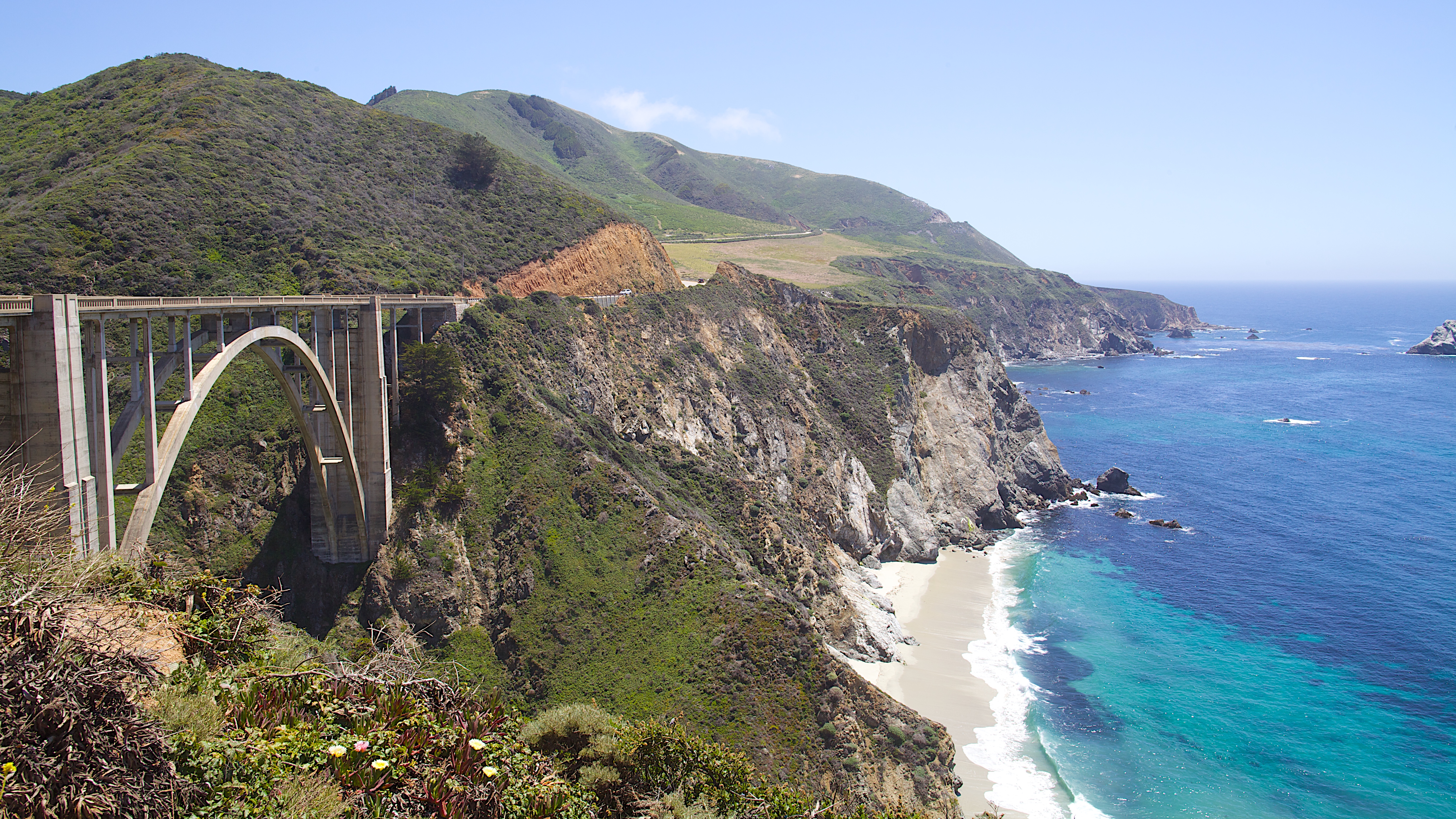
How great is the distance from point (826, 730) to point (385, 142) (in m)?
58.7

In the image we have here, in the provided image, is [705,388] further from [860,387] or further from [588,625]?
[588,625]

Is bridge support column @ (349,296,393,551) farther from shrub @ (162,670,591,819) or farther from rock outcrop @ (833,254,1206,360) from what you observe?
rock outcrop @ (833,254,1206,360)

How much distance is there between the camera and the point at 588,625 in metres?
37.9

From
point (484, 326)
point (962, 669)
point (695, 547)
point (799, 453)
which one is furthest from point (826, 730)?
point (799, 453)

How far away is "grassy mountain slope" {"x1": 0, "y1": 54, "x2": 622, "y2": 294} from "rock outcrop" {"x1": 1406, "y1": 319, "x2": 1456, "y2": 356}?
185 m

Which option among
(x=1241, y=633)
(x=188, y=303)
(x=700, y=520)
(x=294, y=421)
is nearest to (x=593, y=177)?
(x=700, y=520)

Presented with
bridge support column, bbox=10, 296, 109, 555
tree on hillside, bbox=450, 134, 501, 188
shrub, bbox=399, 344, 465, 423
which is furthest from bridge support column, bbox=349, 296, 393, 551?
tree on hillside, bbox=450, 134, 501, 188

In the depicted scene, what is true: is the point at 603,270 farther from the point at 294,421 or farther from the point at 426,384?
the point at 294,421

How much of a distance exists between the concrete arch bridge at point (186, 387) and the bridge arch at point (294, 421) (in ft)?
0.20

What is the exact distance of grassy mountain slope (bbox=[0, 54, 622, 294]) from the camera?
42.9 meters

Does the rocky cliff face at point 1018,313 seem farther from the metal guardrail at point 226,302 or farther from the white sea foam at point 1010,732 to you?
the metal guardrail at point 226,302

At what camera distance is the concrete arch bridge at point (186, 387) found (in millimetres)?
20594

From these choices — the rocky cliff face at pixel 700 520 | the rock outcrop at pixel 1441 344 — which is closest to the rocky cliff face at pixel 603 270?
the rocky cliff face at pixel 700 520

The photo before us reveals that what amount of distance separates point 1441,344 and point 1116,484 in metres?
142
